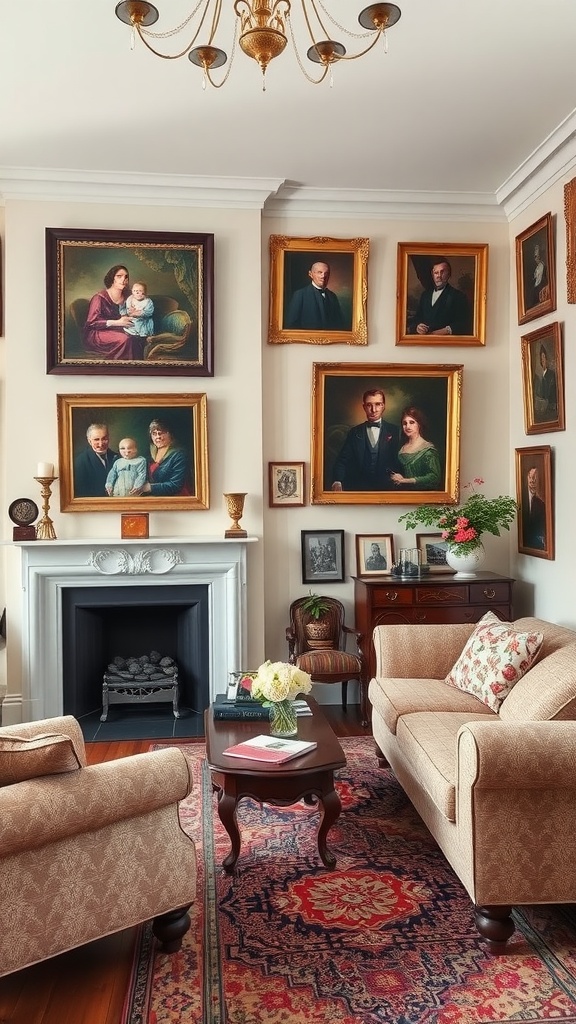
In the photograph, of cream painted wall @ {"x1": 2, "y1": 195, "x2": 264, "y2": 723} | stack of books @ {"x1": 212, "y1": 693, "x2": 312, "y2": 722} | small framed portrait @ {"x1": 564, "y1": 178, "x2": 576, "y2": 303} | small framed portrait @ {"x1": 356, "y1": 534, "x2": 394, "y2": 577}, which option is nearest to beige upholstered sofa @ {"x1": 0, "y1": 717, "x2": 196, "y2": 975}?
stack of books @ {"x1": 212, "y1": 693, "x2": 312, "y2": 722}

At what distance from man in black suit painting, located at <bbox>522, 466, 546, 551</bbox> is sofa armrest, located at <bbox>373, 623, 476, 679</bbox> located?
3.93 feet

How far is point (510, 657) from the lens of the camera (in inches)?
A: 160

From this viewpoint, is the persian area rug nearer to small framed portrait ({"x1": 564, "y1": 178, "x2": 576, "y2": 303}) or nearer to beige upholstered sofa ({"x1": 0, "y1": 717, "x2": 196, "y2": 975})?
beige upholstered sofa ({"x1": 0, "y1": 717, "x2": 196, "y2": 975})

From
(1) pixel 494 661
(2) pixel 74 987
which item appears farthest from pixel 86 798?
(1) pixel 494 661

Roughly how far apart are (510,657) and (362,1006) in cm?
191

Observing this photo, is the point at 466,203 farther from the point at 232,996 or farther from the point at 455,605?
the point at 232,996

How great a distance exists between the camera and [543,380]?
5.65m

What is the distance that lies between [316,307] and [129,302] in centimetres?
139

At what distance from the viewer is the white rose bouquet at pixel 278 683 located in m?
3.66

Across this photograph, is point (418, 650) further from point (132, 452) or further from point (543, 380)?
point (132, 452)

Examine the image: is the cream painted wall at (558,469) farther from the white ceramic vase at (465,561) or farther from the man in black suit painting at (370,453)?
the man in black suit painting at (370,453)

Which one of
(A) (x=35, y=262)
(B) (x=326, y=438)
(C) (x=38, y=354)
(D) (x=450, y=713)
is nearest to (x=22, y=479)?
(C) (x=38, y=354)

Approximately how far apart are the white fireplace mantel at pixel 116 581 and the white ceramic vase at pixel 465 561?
1.46m

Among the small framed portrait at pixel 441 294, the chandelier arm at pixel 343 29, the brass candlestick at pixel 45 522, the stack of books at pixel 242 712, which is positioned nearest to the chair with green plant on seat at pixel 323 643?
the stack of books at pixel 242 712
